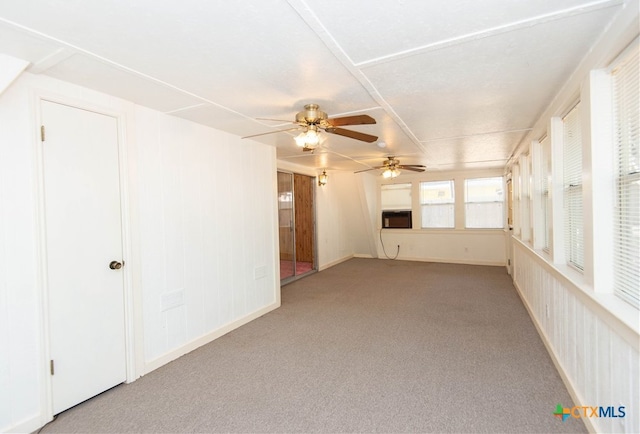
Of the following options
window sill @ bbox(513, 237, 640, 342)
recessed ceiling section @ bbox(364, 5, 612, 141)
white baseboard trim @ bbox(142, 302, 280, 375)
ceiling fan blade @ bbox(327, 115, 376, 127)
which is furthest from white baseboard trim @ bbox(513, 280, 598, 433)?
white baseboard trim @ bbox(142, 302, 280, 375)

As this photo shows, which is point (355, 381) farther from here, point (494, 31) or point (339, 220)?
point (339, 220)

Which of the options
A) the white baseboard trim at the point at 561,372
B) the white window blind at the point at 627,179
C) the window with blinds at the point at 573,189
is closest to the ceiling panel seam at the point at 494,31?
the white window blind at the point at 627,179

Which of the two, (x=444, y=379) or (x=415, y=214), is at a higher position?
(x=415, y=214)

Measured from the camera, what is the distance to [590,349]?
1891mm

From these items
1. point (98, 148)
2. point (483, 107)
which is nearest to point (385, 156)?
point (483, 107)

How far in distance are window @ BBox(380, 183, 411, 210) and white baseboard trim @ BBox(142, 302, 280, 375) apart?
17.5 feet

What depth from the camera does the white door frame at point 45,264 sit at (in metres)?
2.06

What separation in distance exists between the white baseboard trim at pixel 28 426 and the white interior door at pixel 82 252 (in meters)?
0.11

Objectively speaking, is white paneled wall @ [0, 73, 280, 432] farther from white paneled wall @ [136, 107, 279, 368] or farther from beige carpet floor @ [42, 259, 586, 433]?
beige carpet floor @ [42, 259, 586, 433]

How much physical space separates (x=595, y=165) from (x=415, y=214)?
6447 mm

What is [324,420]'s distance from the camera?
2.01 meters

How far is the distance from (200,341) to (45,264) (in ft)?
5.26

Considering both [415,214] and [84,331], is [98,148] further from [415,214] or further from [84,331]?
[415,214]

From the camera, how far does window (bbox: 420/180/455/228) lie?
25.8 feet
